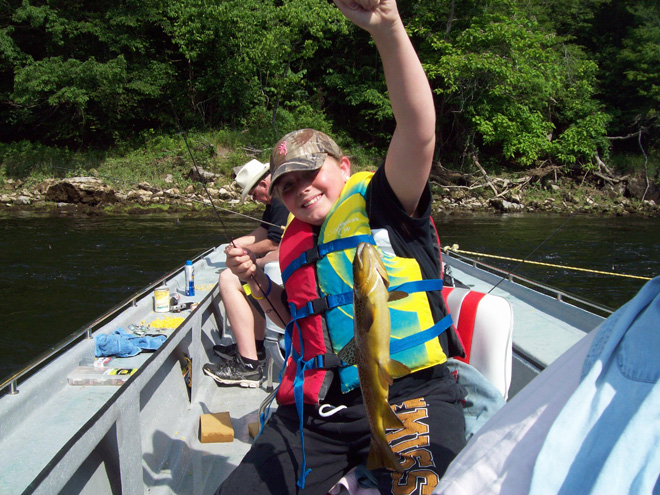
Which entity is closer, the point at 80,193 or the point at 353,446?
the point at 353,446

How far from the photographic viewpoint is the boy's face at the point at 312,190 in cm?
212

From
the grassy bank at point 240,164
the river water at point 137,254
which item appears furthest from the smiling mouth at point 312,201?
the grassy bank at point 240,164

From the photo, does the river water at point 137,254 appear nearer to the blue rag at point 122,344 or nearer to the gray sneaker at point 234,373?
the gray sneaker at point 234,373

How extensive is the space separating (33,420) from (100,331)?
50.2 inches

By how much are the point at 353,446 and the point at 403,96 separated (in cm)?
124

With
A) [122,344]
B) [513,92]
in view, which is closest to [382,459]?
[122,344]

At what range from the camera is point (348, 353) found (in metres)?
1.96

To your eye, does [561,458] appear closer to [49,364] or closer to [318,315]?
[318,315]

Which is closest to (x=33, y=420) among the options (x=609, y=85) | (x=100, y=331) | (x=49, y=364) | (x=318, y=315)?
(x=49, y=364)

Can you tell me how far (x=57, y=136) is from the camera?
28.0m

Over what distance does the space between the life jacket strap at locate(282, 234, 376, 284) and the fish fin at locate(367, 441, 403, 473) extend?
2.33ft

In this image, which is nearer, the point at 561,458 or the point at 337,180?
the point at 561,458

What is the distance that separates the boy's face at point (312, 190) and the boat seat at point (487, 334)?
0.93m

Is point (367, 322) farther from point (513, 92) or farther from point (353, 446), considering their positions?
point (513, 92)
